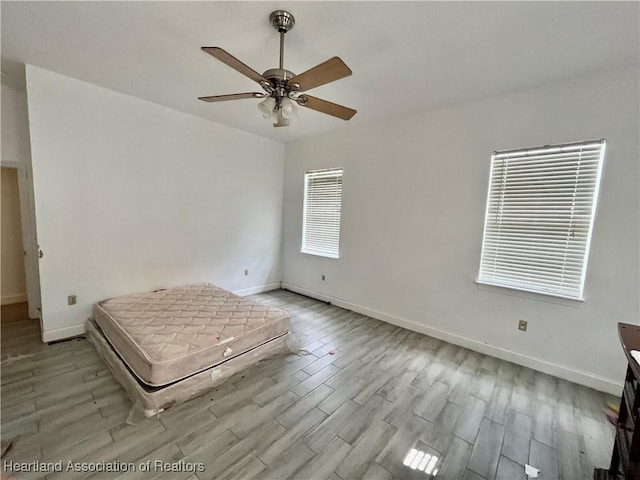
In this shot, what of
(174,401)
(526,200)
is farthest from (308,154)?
(174,401)

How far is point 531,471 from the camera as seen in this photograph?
156 centimetres

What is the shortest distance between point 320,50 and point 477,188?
2153 mm

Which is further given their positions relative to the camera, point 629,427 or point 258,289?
point 258,289

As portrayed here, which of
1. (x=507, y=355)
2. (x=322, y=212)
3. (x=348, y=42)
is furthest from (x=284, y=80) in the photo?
(x=507, y=355)

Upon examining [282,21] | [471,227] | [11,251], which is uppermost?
[282,21]

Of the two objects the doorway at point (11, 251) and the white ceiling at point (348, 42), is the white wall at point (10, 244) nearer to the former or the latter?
the doorway at point (11, 251)

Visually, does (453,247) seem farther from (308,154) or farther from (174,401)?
(174,401)

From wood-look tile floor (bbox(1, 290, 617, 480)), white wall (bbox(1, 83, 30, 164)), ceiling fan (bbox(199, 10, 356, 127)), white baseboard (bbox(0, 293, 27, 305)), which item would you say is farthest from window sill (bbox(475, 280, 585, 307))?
white baseboard (bbox(0, 293, 27, 305))

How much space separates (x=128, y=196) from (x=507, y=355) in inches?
188

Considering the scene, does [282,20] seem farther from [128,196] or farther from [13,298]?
[13,298]

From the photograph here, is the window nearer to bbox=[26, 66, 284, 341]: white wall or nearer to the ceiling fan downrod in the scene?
bbox=[26, 66, 284, 341]: white wall

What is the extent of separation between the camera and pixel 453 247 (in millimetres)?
3115

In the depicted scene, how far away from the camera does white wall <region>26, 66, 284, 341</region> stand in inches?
109

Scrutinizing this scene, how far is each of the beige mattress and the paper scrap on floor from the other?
2.08 meters
